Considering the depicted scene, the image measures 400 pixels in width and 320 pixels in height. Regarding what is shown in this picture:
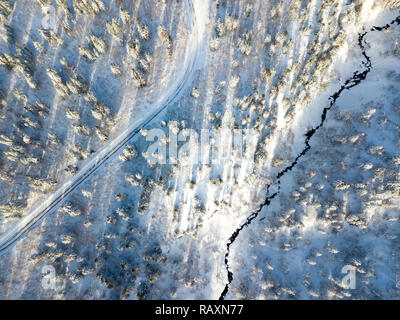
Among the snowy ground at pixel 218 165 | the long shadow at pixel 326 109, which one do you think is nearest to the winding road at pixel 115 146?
the snowy ground at pixel 218 165

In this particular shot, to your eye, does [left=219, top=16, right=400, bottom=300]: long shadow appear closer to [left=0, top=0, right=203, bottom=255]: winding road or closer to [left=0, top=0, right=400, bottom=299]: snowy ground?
[left=0, top=0, right=400, bottom=299]: snowy ground

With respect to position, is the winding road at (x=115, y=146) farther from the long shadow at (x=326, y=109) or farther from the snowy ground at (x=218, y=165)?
the long shadow at (x=326, y=109)

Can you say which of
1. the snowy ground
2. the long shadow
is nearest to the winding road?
the snowy ground

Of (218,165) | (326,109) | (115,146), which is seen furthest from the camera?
(326,109)

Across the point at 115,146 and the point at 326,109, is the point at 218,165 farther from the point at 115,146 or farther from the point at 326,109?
the point at 326,109

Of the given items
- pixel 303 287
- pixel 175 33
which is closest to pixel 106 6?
pixel 175 33

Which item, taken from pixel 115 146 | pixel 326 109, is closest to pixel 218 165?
pixel 115 146

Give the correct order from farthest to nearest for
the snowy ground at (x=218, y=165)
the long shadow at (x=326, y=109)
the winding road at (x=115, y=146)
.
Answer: the long shadow at (x=326, y=109)
the snowy ground at (x=218, y=165)
the winding road at (x=115, y=146)
